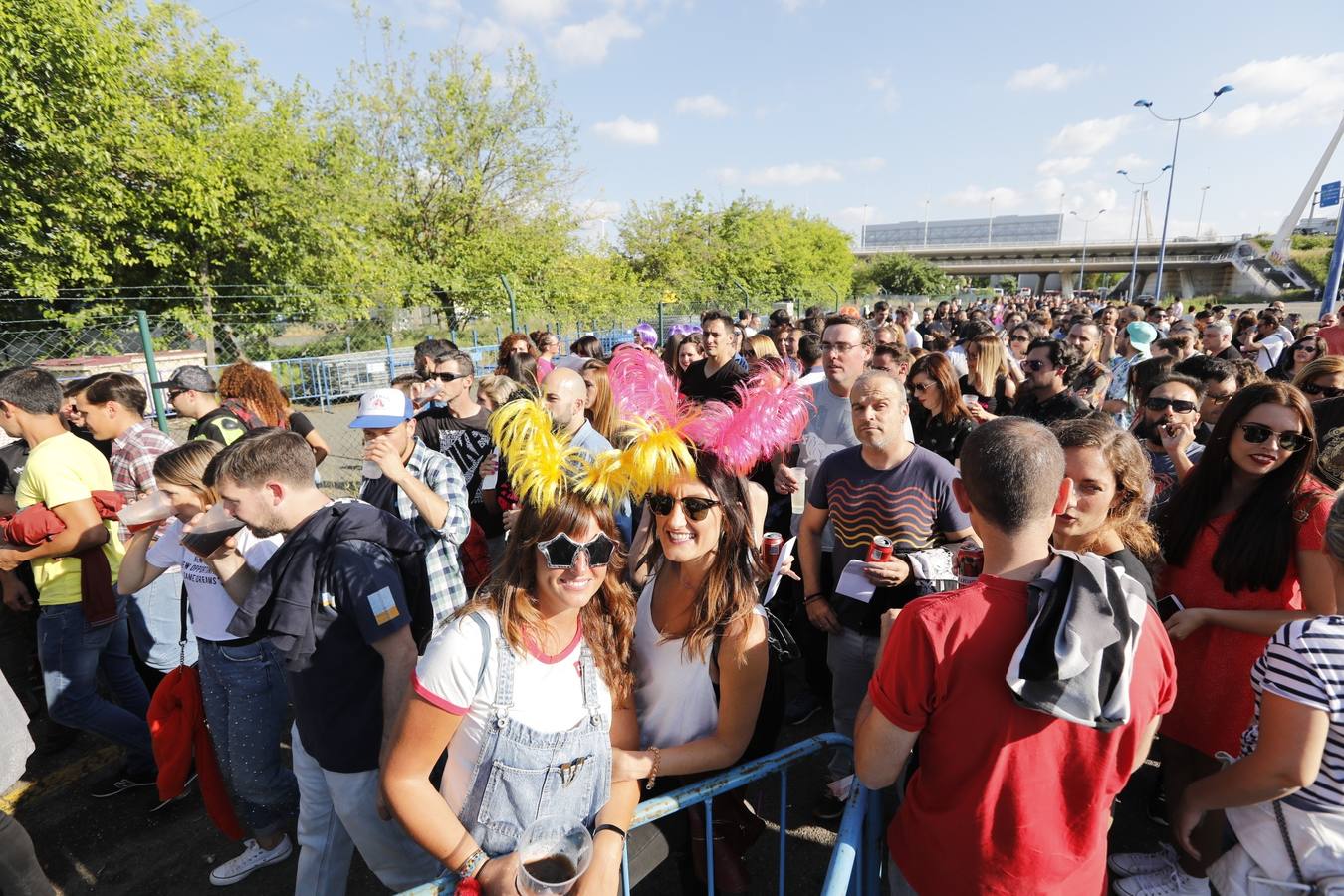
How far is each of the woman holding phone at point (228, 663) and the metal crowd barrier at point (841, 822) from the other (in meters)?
1.46

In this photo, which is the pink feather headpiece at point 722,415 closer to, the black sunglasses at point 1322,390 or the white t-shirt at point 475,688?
the white t-shirt at point 475,688

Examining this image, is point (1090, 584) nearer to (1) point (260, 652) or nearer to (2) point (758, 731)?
(2) point (758, 731)

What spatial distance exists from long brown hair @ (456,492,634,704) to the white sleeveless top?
0.08 metres

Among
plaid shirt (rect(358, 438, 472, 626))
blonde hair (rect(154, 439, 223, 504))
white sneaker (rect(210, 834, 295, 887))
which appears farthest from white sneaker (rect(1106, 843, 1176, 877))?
blonde hair (rect(154, 439, 223, 504))

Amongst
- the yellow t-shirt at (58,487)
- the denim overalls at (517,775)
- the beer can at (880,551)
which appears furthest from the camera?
the yellow t-shirt at (58,487)

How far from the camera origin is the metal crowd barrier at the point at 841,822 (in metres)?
1.57

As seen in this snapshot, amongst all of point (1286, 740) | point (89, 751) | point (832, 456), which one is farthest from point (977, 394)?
point (89, 751)

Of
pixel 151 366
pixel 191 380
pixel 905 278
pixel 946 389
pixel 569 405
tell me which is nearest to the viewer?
pixel 569 405

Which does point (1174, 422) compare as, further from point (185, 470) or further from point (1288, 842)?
point (185, 470)

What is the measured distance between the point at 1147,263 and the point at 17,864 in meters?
91.1

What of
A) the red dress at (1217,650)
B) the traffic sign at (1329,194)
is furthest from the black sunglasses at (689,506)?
the traffic sign at (1329,194)

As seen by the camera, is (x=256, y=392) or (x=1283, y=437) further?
(x=256, y=392)

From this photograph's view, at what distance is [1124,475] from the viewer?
7.70 feet

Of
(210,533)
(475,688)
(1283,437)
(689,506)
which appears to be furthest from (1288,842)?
(210,533)
